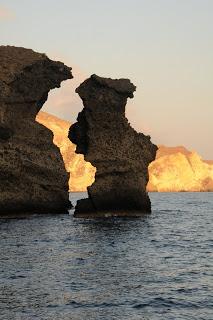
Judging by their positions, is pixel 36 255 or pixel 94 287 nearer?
pixel 94 287

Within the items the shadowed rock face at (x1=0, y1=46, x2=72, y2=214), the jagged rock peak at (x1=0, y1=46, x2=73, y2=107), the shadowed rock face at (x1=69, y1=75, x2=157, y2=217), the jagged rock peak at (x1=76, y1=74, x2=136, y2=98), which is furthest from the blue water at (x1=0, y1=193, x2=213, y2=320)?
the jagged rock peak at (x1=0, y1=46, x2=73, y2=107)

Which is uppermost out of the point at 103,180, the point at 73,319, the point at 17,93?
the point at 17,93

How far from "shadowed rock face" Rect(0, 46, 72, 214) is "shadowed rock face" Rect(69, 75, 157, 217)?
3.91 metres

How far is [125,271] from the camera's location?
2753 centimetres

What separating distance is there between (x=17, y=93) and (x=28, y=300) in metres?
43.1

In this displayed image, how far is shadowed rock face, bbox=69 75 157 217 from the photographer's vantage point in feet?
186

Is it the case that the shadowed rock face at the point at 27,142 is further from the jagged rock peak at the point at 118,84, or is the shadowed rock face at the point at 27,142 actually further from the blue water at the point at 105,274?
the blue water at the point at 105,274

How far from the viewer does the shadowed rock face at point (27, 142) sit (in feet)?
190

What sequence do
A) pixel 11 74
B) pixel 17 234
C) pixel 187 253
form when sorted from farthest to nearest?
1. pixel 11 74
2. pixel 17 234
3. pixel 187 253

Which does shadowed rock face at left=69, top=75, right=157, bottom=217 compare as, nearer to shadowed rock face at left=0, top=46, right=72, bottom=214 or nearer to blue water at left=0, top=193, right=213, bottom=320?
shadowed rock face at left=0, top=46, right=72, bottom=214

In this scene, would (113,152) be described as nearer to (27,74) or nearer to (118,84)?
(118,84)

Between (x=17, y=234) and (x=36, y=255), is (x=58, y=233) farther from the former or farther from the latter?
(x=36, y=255)

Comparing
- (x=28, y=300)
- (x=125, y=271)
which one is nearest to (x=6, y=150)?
(x=125, y=271)

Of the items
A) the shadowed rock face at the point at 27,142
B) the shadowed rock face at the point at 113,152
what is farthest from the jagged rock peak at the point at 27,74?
the shadowed rock face at the point at 113,152
